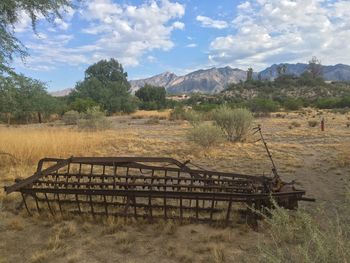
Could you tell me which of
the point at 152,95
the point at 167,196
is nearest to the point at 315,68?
the point at 152,95

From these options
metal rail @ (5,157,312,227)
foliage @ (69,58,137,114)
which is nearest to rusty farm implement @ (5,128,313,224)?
metal rail @ (5,157,312,227)

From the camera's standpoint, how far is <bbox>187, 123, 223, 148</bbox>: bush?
14.5 meters

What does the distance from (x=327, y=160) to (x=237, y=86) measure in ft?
273

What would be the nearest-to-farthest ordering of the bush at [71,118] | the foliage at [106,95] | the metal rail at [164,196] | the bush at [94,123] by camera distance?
1. the metal rail at [164,196]
2. the bush at [94,123]
3. the bush at [71,118]
4. the foliage at [106,95]

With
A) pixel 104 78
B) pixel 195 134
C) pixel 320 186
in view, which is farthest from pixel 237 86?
pixel 320 186

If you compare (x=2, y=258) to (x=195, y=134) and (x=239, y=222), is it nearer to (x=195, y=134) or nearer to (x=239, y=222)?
(x=239, y=222)

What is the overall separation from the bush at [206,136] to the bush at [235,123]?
193 cm

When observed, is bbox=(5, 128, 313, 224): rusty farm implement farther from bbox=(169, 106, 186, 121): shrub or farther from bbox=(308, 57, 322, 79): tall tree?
bbox=(308, 57, 322, 79): tall tree

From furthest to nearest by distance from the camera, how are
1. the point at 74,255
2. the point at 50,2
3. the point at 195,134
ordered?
the point at 195,134
the point at 50,2
the point at 74,255

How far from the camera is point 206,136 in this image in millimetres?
14398

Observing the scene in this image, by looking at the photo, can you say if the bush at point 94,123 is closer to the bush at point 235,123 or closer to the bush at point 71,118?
the bush at point 71,118

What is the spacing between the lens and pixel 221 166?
35.2 ft

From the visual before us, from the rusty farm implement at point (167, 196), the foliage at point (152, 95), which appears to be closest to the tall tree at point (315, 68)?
the foliage at point (152, 95)

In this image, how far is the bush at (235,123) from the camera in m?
16.5
